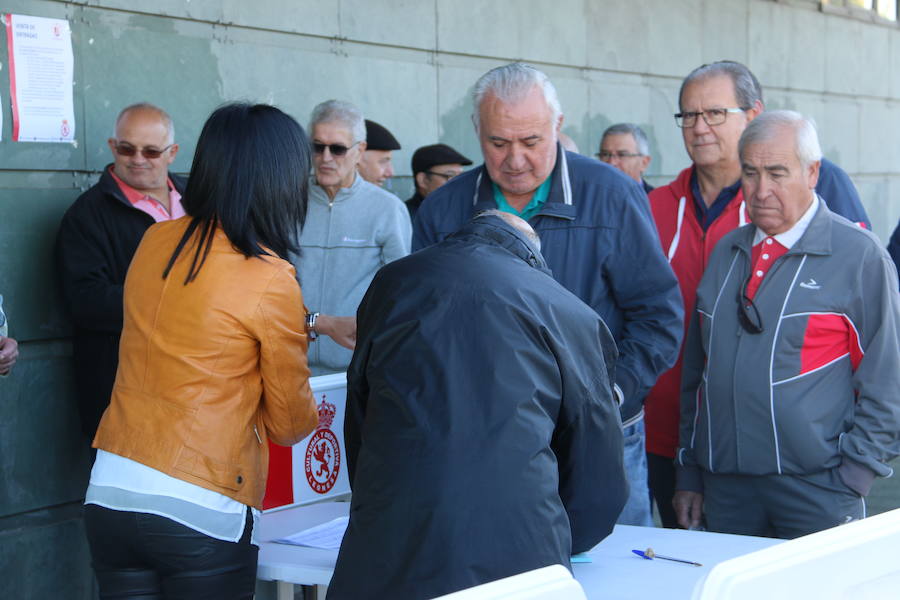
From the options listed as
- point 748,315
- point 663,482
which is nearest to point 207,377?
point 748,315

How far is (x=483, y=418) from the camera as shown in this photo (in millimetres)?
1859

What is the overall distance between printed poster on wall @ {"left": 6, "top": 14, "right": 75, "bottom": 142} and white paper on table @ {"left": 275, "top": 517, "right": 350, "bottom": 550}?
2.34 meters

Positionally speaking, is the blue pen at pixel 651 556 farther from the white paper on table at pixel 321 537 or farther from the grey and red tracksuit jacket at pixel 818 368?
the white paper on table at pixel 321 537

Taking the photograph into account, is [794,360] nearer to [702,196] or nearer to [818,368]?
[818,368]

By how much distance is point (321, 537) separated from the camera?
2.82 meters

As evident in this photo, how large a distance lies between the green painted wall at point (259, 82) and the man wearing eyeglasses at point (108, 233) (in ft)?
0.69

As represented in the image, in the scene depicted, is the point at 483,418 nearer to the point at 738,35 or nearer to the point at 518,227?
the point at 518,227

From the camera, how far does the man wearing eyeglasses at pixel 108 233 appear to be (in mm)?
4172

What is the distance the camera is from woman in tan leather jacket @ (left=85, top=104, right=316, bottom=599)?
2400mm

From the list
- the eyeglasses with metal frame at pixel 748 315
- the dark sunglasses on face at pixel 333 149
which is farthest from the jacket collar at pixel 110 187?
the eyeglasses with metal frame at pixel 748 315

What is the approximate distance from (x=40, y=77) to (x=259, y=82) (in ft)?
3.88

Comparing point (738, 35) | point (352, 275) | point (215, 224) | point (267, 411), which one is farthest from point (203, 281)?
point (738, 35)

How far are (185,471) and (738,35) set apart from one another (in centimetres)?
773

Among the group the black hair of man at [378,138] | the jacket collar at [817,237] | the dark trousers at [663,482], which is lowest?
the dark trousers at [663,482]
